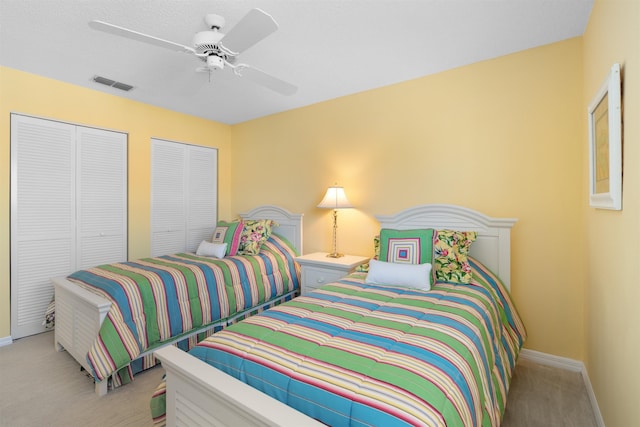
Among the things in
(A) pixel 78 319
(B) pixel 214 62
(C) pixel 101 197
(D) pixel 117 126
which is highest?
(D) pixel 117 126

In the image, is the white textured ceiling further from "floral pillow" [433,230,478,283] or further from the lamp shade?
"floral pillow" [433,230,478,283]

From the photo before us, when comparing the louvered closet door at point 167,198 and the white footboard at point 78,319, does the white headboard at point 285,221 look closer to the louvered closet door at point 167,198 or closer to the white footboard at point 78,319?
the louvered closet door at point 167,198

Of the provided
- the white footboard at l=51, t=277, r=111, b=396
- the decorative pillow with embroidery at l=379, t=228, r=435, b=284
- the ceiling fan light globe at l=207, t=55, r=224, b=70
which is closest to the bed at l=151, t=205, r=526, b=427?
the decorative pillow with embroidery at l=379, t=228, r=435, b=284

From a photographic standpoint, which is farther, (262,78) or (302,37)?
(302,37)

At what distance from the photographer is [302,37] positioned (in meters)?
2.25

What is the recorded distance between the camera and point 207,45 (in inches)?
69.4

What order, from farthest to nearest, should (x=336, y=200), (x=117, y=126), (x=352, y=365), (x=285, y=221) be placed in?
(x=285, y=221) < (x=117, y=126) < (x=336, y=200) < (x=352, y=365)

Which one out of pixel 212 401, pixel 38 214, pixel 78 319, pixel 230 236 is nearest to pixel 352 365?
pixel 212 401

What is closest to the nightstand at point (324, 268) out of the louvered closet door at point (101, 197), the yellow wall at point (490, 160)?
the yellow wall at point (490, 160)

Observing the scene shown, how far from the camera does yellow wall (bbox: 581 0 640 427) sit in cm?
121

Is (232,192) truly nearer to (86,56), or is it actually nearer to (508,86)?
(86,56)

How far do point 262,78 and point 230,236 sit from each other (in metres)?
1.92

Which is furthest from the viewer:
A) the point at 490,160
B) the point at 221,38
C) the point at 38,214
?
the point at 38,214

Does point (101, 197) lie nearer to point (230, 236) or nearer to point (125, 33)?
point (230, 236)
